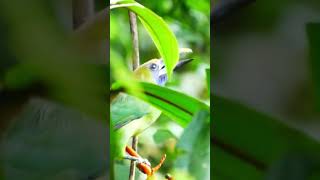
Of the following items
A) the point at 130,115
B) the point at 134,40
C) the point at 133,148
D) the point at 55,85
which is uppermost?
the point at 134,40

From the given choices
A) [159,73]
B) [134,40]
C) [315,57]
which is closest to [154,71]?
[159,73]

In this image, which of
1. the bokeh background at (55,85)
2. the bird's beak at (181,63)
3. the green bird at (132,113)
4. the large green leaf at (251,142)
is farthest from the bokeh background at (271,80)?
the bokeh background at (55,85)

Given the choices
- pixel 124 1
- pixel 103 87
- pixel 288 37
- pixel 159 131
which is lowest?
pixel 159 131

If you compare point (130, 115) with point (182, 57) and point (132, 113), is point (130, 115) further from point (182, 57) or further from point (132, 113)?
point (182, 57)

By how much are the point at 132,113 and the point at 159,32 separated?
0.32m

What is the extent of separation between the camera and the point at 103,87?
1927 mm

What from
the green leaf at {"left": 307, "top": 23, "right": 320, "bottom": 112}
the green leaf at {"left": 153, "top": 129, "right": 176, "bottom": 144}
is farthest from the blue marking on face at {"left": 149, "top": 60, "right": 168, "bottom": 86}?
the green leaf at {"left": 307, "top": 23, "right": 320, "bottom": 112}

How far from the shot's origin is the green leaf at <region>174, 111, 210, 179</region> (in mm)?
1958

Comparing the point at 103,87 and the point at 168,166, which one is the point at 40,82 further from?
the point at 168,166

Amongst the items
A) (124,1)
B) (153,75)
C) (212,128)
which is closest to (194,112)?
(212,128)

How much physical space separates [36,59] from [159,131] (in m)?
0.54

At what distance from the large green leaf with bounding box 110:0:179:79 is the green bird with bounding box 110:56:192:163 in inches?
2.1

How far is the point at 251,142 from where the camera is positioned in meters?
1.95

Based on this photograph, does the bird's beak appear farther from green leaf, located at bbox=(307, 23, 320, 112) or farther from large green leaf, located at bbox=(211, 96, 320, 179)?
green leaf, located at bbox=(307, 23, 320, 112)
